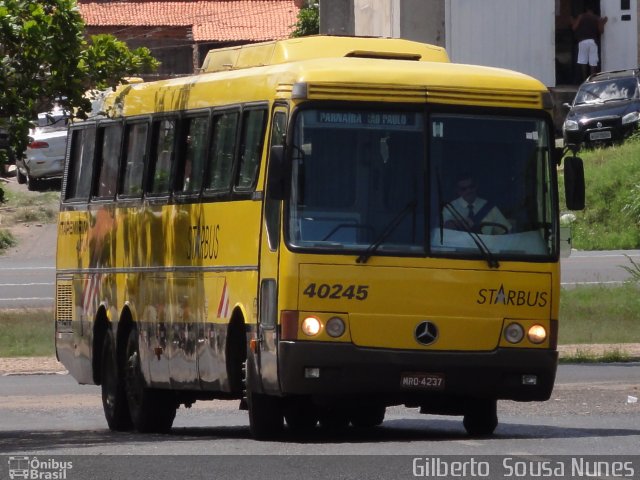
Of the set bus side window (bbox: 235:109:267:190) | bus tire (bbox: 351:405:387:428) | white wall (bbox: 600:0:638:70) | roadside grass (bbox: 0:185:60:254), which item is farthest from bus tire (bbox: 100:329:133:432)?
white wall (bbox: 600:0:638:70)

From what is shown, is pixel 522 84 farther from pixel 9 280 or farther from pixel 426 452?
pixel 9 280

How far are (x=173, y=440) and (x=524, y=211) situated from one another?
3527 millimetres

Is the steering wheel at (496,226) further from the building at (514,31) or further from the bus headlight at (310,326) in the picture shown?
the building at (514,31)

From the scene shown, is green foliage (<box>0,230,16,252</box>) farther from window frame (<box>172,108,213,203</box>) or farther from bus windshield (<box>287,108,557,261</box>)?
bus windshield (<box>287,108,557,261</box>)

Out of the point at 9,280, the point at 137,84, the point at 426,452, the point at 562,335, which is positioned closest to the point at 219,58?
the point at 137,84

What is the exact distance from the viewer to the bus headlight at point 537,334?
1276 centimetres

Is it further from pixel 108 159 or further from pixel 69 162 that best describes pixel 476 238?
pixel 69 162

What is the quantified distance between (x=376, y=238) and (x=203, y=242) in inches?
83.7

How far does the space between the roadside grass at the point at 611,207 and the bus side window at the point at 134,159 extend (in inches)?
754

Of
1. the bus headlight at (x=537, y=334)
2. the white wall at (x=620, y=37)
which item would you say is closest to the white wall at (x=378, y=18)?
the white wall at (x=620, y=37)

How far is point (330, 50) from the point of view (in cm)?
1437

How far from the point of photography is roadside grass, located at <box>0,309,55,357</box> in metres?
23.9

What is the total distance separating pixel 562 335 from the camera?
80.3 ft

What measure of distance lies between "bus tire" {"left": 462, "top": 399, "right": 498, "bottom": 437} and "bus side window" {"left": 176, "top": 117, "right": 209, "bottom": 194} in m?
3.02
